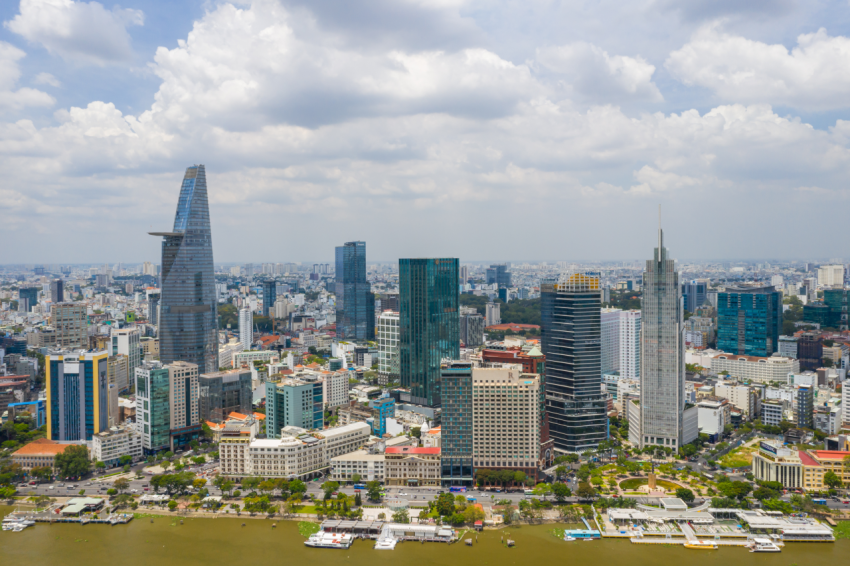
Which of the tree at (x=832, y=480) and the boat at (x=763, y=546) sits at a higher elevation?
the tree at (x=832, y=480)

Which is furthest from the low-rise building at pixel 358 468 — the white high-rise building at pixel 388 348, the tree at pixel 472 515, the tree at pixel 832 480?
the white high-rise building at pixel 388 348

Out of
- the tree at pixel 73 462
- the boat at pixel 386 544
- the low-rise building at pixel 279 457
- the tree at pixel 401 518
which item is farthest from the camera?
the tree at pixel 73 462

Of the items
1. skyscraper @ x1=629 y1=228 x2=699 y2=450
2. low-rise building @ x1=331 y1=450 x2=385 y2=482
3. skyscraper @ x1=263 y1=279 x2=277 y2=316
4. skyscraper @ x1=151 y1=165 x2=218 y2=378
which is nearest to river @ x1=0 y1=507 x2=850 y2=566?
low-rise building @ x1=331 y1=450 x2=385 y2=482

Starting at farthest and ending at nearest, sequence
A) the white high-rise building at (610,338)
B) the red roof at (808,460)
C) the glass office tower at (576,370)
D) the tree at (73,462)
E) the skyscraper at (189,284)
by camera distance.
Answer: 1. the white high-rise building at (610,338)
2. the skyscraper at (189,284)
3. the glass office tower at (576,370)
4. the tree at (73,462)
5. the red roof at (808,460)

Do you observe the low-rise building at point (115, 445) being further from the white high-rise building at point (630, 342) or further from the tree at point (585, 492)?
the white high-rise building at point (630, 342)

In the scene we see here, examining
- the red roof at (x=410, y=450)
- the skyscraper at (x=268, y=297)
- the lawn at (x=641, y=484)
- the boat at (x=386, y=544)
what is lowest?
the boat at (x=386, y=544)

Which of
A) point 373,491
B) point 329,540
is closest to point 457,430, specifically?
point 373,491

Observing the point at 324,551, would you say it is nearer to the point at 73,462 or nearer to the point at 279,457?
the point at 279,457
